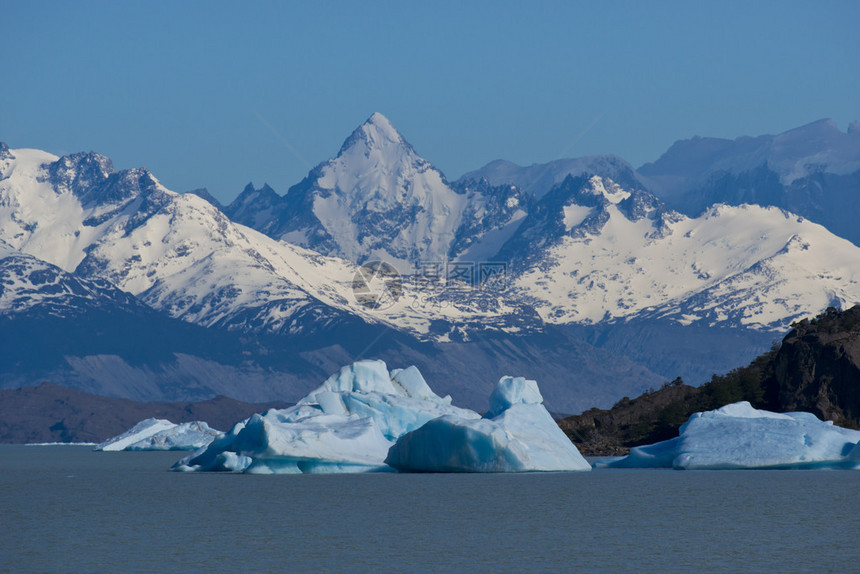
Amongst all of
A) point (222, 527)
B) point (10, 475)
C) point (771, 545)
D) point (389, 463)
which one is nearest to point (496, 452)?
point (389, 463)

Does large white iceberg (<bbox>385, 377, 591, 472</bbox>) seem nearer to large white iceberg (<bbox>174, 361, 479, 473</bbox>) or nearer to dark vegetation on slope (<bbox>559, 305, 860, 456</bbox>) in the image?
large white iceberg (<bbox>174, 361, 479, 473</bbox>)

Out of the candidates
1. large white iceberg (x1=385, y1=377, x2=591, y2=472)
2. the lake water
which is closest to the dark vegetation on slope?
the lake water

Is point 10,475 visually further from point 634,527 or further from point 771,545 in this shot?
point 771,545

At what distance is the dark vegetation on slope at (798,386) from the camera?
15600 cm

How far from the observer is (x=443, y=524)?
3105 inches

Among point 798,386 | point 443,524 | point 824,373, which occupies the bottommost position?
point 443,524

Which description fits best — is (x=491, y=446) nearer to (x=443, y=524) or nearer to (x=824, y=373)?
(x=443, y=524)

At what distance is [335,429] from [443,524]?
38943mm

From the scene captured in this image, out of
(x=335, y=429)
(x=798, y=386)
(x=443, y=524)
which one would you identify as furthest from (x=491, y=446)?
(x=798, y=386)

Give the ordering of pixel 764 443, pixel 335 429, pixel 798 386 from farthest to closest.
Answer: pixel 798 386 → pixel 764 443 → pixel 335 429

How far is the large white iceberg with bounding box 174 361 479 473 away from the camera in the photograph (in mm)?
112750

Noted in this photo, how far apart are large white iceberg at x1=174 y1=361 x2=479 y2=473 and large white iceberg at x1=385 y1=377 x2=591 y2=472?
12.1 ft

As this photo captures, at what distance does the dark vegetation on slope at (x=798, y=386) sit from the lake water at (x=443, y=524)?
127ft

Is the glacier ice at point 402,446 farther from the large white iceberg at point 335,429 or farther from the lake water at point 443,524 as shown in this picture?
the lake water at point 443,524
